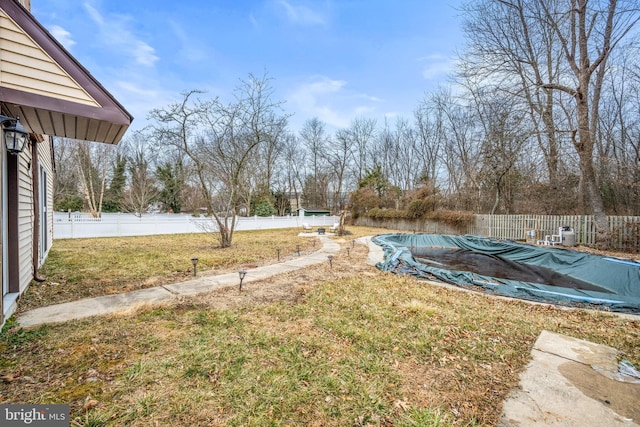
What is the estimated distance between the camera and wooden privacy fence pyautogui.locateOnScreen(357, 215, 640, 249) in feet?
28.5

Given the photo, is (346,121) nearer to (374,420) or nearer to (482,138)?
(482,138)

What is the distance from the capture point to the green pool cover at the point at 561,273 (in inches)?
171

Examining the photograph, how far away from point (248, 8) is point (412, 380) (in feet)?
41.3

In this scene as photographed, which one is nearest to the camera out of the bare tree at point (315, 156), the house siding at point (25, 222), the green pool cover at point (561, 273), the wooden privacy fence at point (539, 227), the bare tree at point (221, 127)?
the house siding at point (25, 222)

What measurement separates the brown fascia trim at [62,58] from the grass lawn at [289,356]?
8.09 ft

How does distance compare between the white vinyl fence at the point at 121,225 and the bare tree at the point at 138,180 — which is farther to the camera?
the bare tree at the point at 138,180

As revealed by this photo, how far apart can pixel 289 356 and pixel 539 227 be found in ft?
43.1

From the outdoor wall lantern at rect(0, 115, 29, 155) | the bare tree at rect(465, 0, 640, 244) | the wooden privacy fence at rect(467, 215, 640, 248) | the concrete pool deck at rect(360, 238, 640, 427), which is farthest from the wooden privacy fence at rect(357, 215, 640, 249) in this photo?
the outdoor wall lantern at rect(0, 115, 29, 155)

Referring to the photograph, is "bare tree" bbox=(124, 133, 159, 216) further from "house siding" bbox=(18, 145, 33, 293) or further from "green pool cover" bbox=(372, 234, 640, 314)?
"green pool cover" bbox=(372, 234, 640, 314)

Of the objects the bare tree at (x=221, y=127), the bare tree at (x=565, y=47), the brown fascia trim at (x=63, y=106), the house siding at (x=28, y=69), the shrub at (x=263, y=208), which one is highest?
the bare tree at (x=565, y=47)

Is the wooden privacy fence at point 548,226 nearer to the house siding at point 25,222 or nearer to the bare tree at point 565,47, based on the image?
the bare tree at point 565,47

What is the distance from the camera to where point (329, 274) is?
228 inches

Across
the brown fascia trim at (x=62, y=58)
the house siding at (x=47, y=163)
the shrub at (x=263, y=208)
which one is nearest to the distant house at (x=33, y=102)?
the brown fascia trim at (x=62, y=58)

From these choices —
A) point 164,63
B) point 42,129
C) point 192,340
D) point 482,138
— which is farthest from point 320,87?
point 192,340
